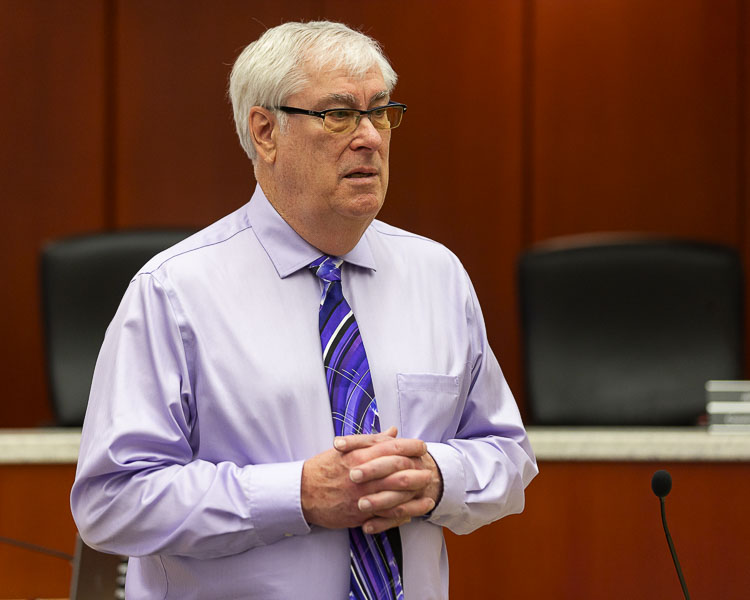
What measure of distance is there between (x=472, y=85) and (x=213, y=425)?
2696 mm

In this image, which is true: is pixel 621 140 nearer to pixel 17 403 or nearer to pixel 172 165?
pixel 172 165

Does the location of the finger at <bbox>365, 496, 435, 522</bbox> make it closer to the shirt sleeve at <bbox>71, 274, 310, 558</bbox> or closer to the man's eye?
the shirt sleeve at <bbox>71, 274, 310, 558</bbox>

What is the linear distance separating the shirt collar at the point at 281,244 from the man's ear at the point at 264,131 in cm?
6

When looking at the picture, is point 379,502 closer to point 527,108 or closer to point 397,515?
point 397,515

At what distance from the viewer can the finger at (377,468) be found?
1.25m

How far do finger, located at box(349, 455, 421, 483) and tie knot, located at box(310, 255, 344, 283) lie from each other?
0.29 metres

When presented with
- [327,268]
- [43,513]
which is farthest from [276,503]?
[43,513]

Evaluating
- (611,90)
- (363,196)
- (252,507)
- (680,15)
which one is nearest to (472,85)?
(611,90)

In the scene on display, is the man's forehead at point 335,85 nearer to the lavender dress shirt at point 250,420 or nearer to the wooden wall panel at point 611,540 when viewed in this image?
the lavender dress shirt at point 250,420

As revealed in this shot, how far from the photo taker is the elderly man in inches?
50.1

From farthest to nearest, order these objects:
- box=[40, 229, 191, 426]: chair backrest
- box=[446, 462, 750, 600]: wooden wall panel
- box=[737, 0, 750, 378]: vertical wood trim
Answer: box=[737, 0, 750, 378]: vertical wood trim < box=[40, 229, 191, 426]: chair backrest < box=[446, 462, 750, 600]: wooden wall panel

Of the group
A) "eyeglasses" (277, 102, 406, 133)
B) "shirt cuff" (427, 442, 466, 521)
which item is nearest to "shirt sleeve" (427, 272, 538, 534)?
"shirt cuff" (427, 442, 466, 521)

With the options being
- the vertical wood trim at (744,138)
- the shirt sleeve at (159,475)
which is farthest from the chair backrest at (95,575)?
the vertical wood trim at (744,138)

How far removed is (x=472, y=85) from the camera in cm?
378
